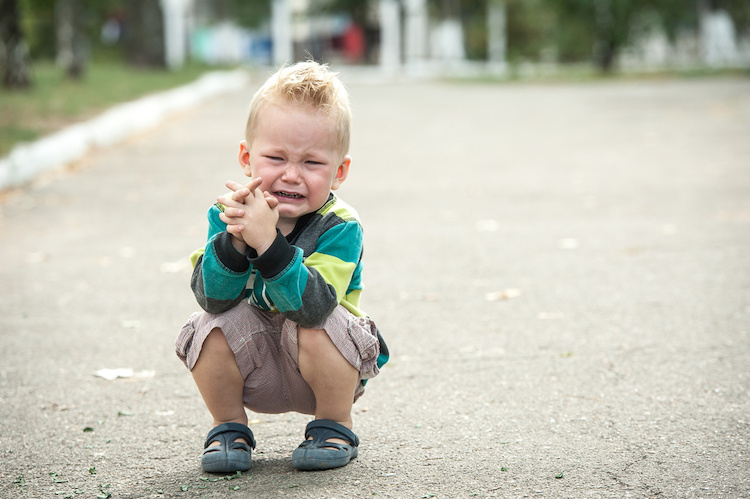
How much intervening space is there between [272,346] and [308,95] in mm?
688

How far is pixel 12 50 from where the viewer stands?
13.7 metres

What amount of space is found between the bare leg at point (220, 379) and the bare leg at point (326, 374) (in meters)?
0.20

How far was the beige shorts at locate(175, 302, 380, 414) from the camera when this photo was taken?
2.58m

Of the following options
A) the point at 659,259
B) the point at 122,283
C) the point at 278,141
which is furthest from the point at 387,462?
the point at 659,259

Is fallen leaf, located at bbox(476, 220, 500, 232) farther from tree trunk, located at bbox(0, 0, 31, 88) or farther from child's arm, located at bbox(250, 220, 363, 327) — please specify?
tree trunk, located at bbox(0, 0, 31, 88)

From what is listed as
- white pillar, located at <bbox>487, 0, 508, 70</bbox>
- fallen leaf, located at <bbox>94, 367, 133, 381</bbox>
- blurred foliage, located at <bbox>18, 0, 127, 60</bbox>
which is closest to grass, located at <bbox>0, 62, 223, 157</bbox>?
fallen leaf, located at <bbox>94, 367, 133, 381</bbox>

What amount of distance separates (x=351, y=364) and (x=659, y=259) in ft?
11.3

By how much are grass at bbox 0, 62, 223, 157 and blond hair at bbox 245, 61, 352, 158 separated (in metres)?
6.59

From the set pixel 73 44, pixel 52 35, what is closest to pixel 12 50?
pixel 73 44

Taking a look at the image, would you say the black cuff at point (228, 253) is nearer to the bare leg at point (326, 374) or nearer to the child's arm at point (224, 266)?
the child's arm at point (224, 266)

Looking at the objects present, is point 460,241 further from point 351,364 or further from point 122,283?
point 351,364

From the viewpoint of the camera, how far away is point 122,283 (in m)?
5.26

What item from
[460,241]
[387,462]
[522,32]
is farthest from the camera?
[522,32]

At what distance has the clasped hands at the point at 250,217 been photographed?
7.70ft
